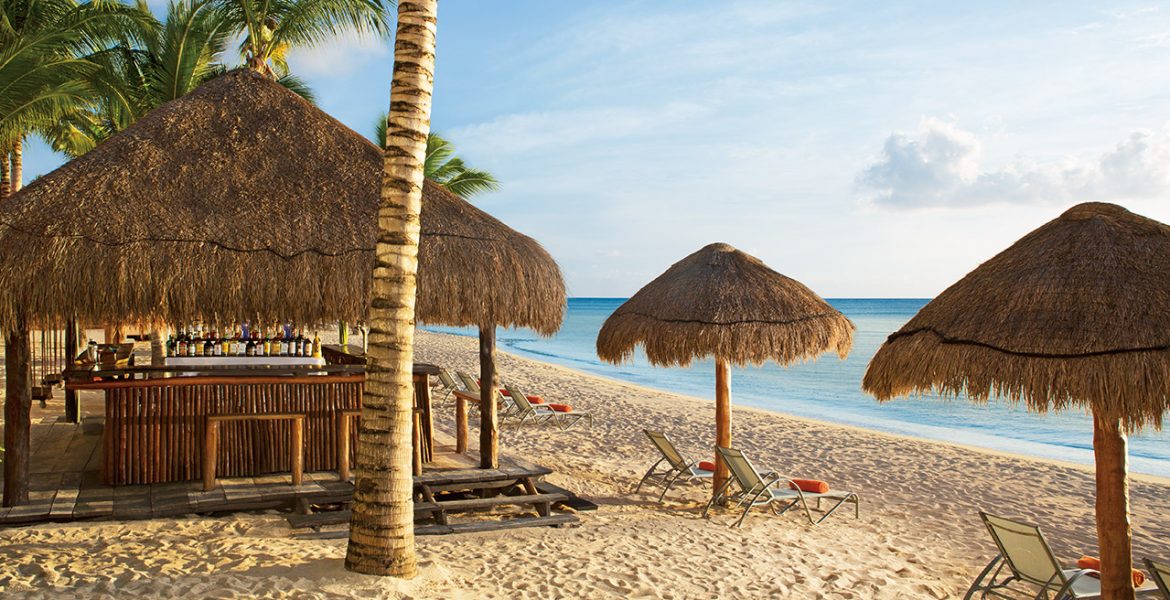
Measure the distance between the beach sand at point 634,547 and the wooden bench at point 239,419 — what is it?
492 mm

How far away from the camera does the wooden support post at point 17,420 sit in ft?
21.3

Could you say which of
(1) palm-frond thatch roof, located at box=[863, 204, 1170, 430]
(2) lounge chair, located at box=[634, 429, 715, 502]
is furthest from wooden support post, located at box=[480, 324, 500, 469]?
(1) palm-frond thatch roof, located at box=[863, 204, 1170, 430]

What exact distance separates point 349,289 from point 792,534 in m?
4.21

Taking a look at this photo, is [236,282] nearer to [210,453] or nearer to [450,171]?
[210,453]

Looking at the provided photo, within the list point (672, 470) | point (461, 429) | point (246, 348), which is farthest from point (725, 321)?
point (246, 348)

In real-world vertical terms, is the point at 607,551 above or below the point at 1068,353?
below

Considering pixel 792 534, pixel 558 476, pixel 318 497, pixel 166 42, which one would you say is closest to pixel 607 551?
pixel 792 534

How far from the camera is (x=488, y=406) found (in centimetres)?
805

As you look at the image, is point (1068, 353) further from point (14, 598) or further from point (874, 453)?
point (874, 453)

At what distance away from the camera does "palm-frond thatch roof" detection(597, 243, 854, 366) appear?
26.8ft

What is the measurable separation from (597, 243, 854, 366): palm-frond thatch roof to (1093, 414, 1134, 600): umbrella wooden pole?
12.0 ft

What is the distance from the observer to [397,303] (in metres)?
4.75

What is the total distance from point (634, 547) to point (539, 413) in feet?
25.9

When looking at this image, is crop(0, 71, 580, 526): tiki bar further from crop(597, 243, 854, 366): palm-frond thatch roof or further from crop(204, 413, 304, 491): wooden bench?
crop(597, 243, 854, 366): palm-frond thatch roof
